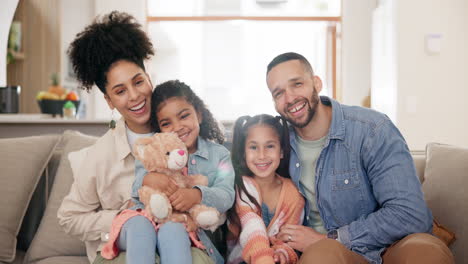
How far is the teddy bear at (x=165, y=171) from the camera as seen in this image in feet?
4.41

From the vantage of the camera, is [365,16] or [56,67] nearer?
[56,67]

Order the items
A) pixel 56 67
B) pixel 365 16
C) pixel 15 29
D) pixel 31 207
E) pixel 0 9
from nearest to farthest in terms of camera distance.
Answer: pixel 31 207
pixel 0 9
pixel 15 29
pixel 56 67
pixel 365 16

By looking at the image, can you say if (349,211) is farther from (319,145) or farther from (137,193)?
(137,193)

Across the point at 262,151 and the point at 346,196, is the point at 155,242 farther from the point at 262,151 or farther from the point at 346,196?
the point at 346,196

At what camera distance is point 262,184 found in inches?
62.5

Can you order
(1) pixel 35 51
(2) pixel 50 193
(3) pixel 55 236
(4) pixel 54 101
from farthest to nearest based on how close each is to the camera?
1. (1) pixel 35 51
2. (4) pixel 54 101
3. (2) pixel 50 193
4. (3) pixel 55 236

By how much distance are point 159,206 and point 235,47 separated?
5.82 m

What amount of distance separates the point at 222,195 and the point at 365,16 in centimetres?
420

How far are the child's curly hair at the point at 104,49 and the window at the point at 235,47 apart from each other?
4.24 m

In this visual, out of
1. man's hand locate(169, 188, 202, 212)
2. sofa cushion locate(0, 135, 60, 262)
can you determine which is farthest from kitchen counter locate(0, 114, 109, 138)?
man's hand locate(169, 188, 202, 212)

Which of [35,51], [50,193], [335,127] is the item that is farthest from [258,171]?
[35,51]

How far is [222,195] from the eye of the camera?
56.9 inches

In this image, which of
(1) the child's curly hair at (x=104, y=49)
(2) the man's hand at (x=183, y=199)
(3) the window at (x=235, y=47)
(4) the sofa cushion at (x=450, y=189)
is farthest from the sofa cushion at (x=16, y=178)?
(3) the window at (x=235, y=47)

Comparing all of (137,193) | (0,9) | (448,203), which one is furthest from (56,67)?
(448,203)
